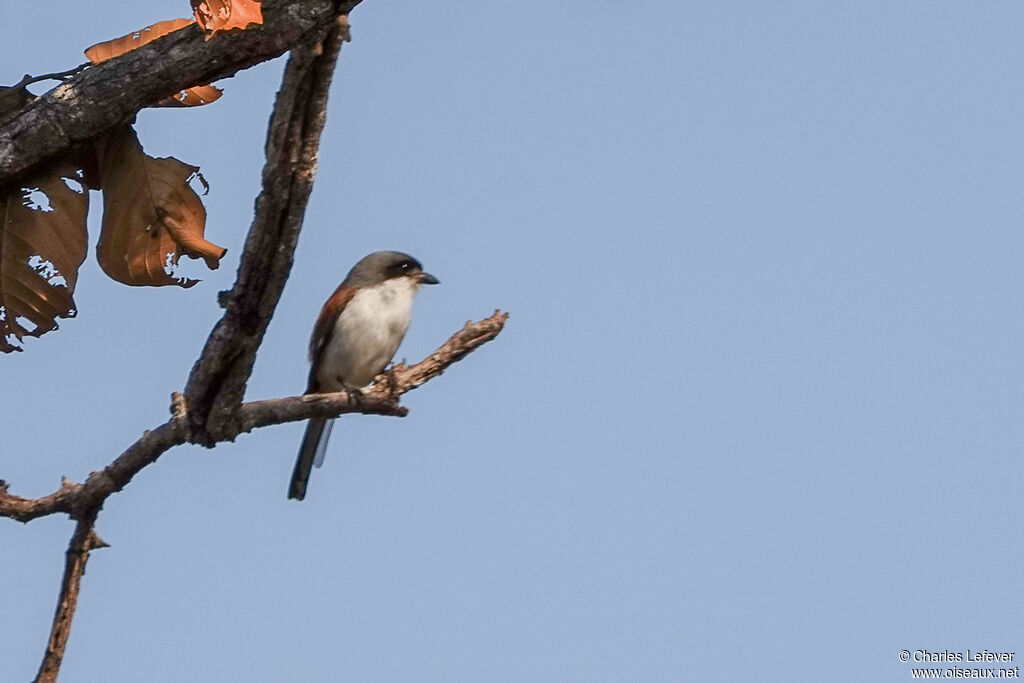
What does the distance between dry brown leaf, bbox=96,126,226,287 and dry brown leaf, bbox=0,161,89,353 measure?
0.46 ft

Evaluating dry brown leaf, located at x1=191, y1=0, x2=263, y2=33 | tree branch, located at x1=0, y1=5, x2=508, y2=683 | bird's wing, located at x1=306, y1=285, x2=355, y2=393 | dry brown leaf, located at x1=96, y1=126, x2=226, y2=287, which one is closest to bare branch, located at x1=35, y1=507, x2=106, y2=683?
tree branch, located at x1=0, y1=5, x2=508, y2=683

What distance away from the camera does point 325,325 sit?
867 cm

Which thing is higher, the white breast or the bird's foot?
the white breast

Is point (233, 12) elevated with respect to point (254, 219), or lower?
elevated

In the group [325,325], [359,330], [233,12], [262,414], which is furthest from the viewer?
[325,325]

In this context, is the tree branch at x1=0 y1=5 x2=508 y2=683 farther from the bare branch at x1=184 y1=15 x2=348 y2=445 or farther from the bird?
the bird

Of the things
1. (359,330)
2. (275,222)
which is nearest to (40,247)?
(275,222)

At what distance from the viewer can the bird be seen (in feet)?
27.8

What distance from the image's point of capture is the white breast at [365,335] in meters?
8.45

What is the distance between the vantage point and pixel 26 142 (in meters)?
4.79

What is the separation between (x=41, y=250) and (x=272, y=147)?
183cm

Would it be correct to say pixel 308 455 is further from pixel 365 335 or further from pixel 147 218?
pixel 147 218

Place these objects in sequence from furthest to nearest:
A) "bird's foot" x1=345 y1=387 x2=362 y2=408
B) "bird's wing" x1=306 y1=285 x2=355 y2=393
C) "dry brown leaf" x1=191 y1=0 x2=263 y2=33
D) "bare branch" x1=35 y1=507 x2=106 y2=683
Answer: "bird's wing" x1=306 y1=285 x2=355 y2=393, "bare branch" x1=35 y1=507 x2=106 y2=683, "bird's foot" x1=345 y1=387 x2=362 y2=408, "dry brown leaf" x1=191 y1=0 x2=263 y2=33

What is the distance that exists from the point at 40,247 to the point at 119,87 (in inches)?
30.9
